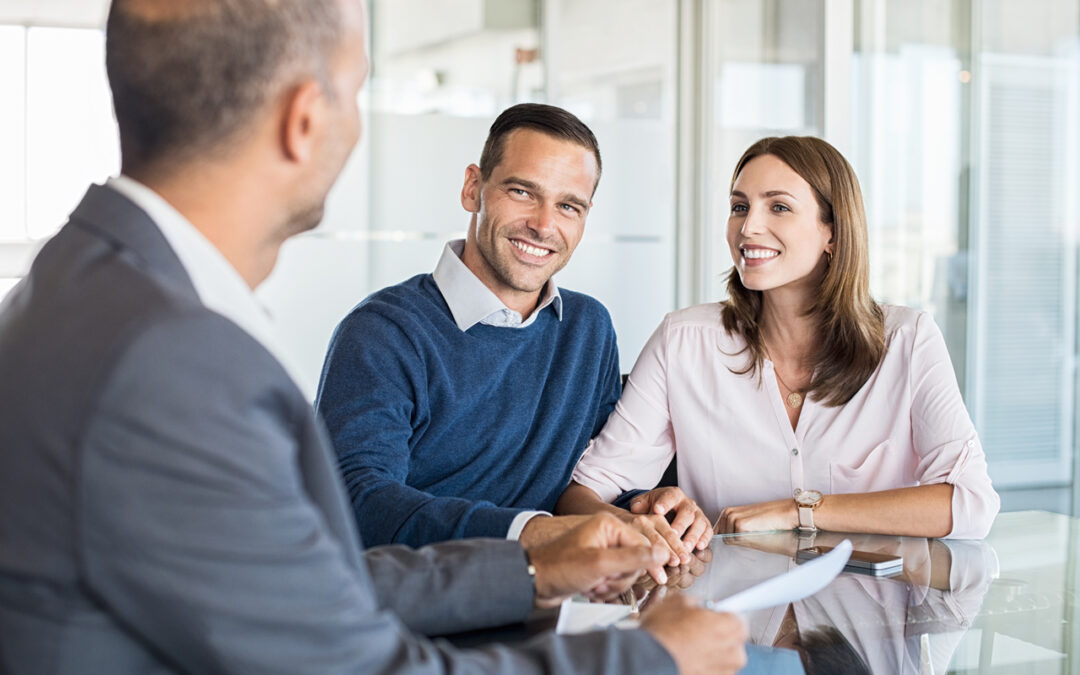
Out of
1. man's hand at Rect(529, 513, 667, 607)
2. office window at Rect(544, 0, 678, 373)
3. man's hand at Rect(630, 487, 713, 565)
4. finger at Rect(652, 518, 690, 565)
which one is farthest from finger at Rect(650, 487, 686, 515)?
office window at Rect(544, 0, 678, 373)

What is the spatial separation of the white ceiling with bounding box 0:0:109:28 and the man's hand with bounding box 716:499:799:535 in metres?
3.10

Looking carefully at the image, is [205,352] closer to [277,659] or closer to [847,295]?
[277,659]

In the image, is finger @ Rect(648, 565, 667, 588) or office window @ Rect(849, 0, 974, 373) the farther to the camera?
office window @ Rect(849, 0, 974, 373)

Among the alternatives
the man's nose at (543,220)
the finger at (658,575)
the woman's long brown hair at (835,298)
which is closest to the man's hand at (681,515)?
the finger at (658,575)

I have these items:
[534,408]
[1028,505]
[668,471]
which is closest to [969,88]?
[1028,505]

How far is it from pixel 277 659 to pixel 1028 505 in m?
3.29

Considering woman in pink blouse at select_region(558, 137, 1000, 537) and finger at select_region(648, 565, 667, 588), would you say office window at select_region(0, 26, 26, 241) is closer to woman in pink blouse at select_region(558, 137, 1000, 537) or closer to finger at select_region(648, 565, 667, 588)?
woman in pink blouse at select_region(558, 137, 1000, 537)

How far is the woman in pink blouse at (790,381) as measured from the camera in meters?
2.21

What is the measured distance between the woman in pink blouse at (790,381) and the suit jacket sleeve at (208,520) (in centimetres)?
131

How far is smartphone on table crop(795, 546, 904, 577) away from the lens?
1.59m

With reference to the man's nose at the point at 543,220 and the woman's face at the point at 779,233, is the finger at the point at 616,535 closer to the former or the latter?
the man's nose at the point at 543,220

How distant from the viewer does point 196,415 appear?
28.8 inches

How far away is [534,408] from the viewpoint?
7.18 ft

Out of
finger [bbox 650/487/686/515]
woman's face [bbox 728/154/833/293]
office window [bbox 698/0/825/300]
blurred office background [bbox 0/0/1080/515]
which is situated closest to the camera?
finger [bbox 650/487/686/515]
